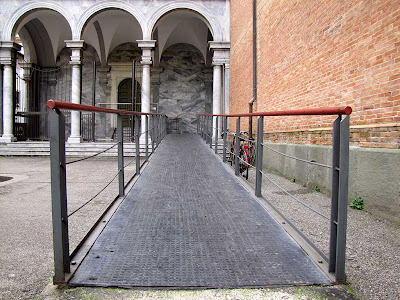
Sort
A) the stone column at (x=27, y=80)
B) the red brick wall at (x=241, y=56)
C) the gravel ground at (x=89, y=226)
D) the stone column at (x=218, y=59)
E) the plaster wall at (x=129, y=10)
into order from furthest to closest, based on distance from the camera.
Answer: the stone column at (x=27, y=80) < the stone column at (x=218, y=59) < the plaster wall at (x=129, y=10) < the red brick wall at (x=241, y=56) < the gravel ground at (x=89, y=226)

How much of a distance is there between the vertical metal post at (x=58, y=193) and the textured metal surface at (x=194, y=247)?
0.14m

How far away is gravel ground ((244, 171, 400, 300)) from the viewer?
2.05m

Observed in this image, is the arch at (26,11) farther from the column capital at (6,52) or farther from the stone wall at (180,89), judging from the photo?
the stone wall at (180,89)

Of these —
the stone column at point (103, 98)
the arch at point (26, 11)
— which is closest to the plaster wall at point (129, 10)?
the arch at point (26, 11)

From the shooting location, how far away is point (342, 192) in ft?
6.63

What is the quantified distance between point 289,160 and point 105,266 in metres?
4.63

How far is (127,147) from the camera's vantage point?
36.1 ft

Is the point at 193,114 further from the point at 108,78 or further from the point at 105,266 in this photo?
the point at 105,266

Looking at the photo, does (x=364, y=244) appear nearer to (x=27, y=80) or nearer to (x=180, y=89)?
(x=180, y=89)

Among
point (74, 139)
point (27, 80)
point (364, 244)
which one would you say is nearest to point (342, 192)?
point (364, 244)

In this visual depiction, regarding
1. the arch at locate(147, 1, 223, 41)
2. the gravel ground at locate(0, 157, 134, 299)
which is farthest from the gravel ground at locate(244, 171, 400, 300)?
the arch at locate(147, 1, 223, 41)

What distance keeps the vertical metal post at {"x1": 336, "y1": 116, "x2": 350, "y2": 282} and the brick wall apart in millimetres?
1859

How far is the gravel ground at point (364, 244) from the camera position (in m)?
2.05

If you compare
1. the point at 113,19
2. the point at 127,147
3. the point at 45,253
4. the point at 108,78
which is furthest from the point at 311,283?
the point at 108,78
